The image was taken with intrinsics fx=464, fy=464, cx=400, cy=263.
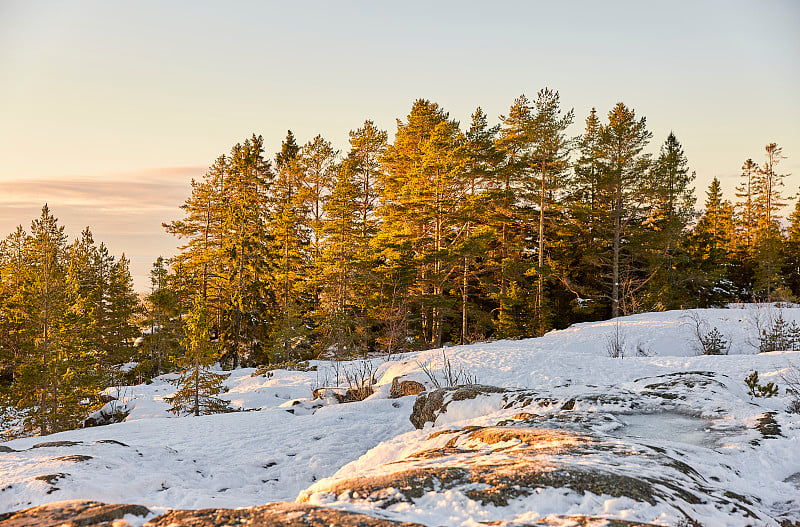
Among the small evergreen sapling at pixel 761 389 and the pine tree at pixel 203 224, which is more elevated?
the pine tree at pixel 203 224

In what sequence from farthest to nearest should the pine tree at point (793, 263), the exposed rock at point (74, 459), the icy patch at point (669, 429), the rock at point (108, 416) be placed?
the pine tree at point (793, 263), the rock at point (108, 416), the icy patch at point (669, 429), the exposed rock at point (74, 459)

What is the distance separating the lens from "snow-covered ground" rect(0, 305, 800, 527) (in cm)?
260

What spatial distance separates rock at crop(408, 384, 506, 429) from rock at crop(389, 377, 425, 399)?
2.05m

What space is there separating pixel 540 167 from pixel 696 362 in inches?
704

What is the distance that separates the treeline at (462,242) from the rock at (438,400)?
44.2 feet

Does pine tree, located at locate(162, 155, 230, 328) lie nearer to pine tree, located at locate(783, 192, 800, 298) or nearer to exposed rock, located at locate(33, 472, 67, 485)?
exposed rock, located at locate(33, 472, 67, 485)

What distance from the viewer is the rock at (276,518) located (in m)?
2.19

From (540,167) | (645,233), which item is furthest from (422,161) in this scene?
(645,233)

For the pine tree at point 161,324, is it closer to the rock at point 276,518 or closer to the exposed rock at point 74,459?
the exposed rock at point 74,459

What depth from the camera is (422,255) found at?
2312 centimetres

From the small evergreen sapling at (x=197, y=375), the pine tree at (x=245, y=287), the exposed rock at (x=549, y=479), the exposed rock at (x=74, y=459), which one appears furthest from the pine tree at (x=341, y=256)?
the exposed rock at (x=549, y=479)

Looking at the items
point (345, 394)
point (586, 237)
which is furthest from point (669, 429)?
point (586, 237)

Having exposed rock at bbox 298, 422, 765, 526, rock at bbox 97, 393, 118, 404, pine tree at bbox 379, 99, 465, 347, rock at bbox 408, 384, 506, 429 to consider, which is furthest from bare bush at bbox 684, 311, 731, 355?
rock at bbox 97, 393, 118, 404

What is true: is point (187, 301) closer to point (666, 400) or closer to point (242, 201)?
point (242, 201)
